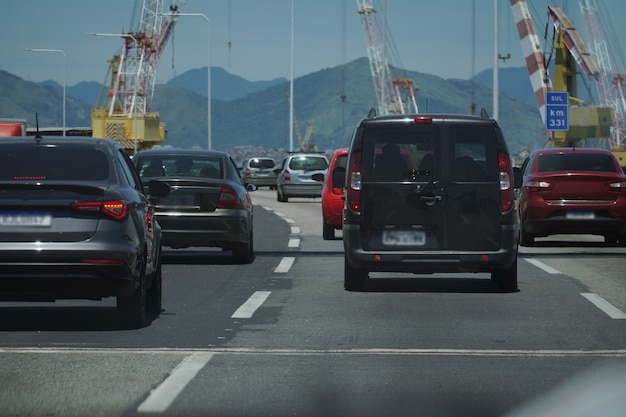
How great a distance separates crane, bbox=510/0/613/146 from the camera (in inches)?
3366

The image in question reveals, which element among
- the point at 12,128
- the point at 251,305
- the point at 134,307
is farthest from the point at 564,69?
the point at 134,307

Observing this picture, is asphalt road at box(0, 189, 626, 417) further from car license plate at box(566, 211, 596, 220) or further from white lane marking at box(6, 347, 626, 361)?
car license plate at box(566, 211, 596, 220)

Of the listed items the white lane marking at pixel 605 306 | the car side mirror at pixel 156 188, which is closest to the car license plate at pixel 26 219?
the car side mirror at pixel 156 188

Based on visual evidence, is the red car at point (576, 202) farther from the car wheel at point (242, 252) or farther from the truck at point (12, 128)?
the truck at point (12, 128)

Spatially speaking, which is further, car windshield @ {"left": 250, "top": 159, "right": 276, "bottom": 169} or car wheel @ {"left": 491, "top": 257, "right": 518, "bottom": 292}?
car windshield @ {"left": 250, "top": 159, "right": 276, "bottom": 169}

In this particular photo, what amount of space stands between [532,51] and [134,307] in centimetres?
8275

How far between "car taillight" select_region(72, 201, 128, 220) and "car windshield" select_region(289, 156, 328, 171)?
35.4 metres

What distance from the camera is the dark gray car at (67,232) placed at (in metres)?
10.3

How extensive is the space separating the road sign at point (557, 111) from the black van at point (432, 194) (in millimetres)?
31122

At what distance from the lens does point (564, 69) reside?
84.9 meters

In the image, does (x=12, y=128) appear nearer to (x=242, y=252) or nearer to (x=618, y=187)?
(x=618, y=187)

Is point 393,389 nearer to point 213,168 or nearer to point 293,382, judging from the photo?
point 293,382

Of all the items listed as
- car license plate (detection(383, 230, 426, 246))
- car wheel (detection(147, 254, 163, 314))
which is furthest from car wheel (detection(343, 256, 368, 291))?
car wheel (detection(147, 254, 163, 314))

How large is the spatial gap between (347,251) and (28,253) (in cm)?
460
